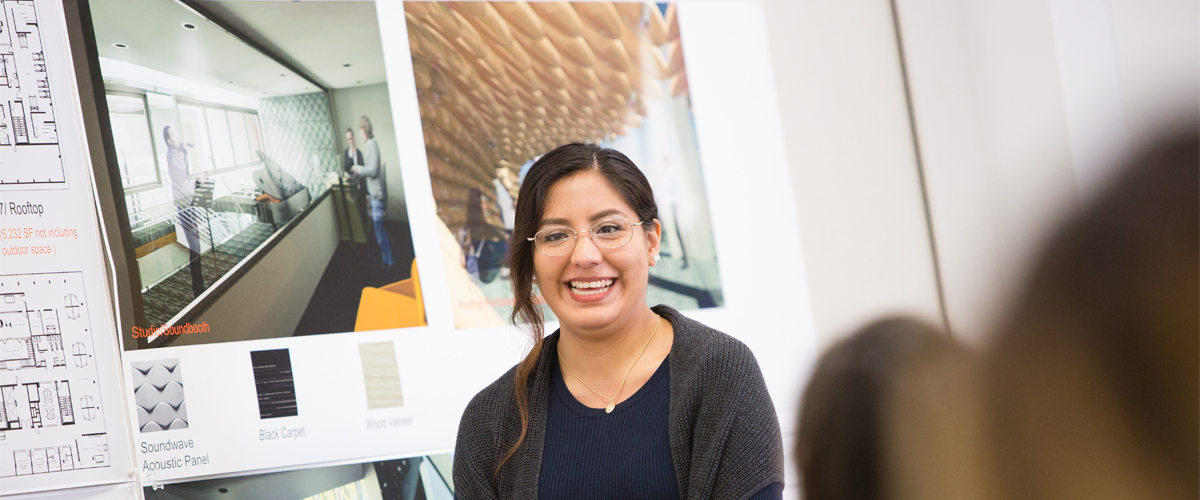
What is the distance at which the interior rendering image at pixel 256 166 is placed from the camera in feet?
5.42

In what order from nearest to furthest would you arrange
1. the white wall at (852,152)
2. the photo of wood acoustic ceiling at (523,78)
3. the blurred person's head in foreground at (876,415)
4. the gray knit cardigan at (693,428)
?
the blurred person's head in foreground at (876,415)
the gray knit cardigan at (693,428)
the photo of wood acoustic ceiling at (523,78)
the white wall at (852,152)

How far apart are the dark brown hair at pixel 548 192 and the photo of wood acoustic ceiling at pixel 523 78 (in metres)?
0.58

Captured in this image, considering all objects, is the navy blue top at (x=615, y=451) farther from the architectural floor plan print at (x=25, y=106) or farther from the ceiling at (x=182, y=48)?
the architectural floor plan print at (x=25, y=106)

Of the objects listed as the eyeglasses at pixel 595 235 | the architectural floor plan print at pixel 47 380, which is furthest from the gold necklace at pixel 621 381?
the architectural floor plan print at pixel 47 380

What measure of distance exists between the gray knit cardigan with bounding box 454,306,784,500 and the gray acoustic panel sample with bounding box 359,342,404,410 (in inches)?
21.0

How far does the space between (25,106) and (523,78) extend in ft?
3.62

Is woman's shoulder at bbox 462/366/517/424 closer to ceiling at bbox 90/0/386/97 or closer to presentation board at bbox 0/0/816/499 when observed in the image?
presentation board at bbox 0/0/816/499

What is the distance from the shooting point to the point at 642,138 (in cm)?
193

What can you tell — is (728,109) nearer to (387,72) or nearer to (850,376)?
(387,72)

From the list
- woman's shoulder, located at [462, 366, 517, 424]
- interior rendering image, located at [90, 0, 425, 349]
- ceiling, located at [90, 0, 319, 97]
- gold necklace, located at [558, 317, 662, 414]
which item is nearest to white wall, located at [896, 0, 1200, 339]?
gold necklace, located at [558, 317, 662, 414]

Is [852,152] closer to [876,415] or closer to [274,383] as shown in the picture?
[876,415]

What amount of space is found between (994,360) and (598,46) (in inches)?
69.5

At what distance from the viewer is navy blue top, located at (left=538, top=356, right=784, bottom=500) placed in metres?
1.12

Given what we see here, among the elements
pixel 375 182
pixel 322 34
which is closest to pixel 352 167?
pixel 375 182
